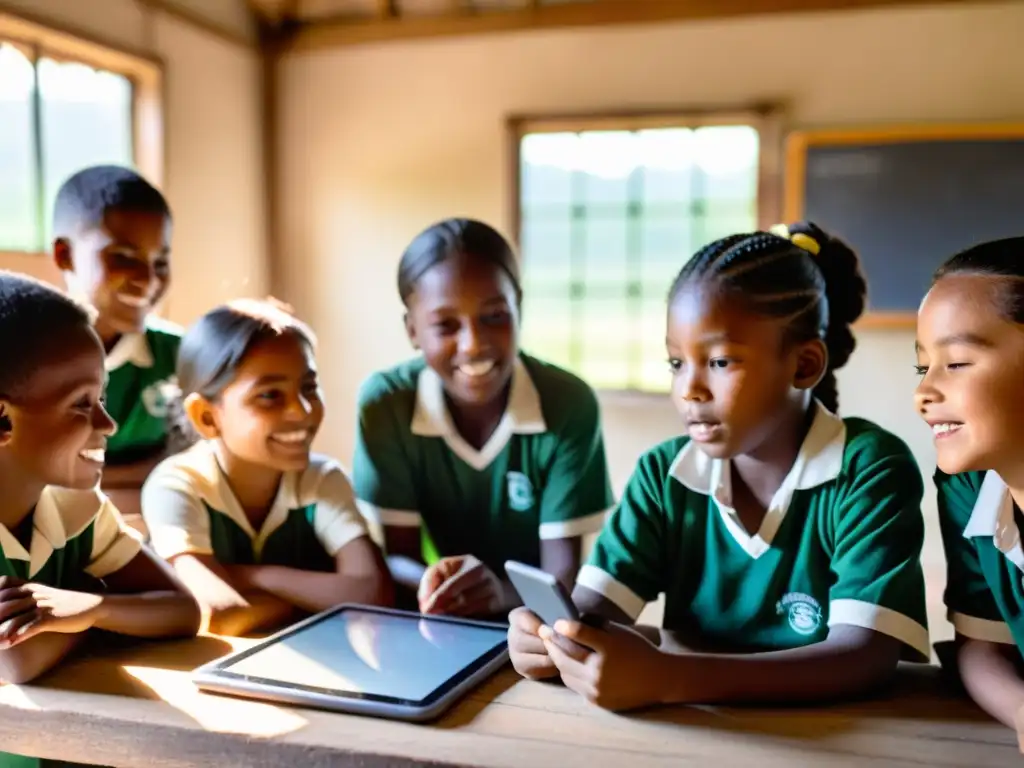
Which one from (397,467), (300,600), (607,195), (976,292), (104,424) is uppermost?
(607,195)

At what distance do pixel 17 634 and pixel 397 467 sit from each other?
69 cm

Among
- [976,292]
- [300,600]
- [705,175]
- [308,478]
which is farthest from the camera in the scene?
[705,175]

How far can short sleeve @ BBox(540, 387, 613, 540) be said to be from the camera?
1.51 meters

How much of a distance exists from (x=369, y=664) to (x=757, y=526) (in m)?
0.48

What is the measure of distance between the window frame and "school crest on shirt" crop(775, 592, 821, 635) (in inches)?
114

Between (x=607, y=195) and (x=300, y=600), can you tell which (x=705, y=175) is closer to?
(x=607, y=195)

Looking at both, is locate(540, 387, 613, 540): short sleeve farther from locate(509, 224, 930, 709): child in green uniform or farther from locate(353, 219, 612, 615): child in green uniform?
locate(509, 224, 930, 709): child in green uniform

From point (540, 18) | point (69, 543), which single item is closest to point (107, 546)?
point (69, 543)

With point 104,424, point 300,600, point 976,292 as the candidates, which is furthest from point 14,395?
point 976,292

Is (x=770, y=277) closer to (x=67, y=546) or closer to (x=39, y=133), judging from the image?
(x=67, y=546)

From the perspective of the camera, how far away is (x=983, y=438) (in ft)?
2.94

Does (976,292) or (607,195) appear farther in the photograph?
(607,195)

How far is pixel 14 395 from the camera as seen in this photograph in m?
1.02

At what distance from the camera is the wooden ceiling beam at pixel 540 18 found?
3814mm
